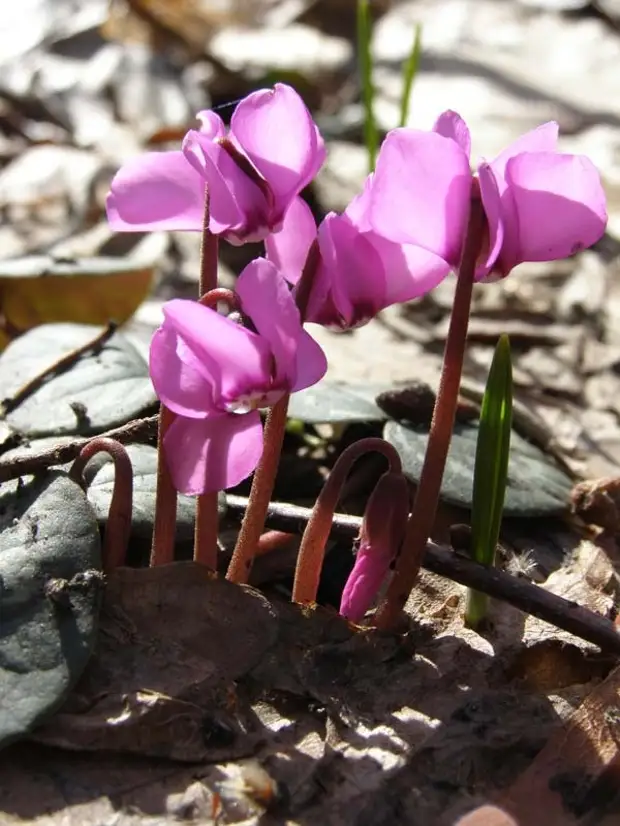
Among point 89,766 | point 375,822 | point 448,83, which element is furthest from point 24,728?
point 448,83

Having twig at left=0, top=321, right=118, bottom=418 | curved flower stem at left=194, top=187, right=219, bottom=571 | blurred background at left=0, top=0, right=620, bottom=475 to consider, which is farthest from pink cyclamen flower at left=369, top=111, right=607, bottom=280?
blurred background at left=0, top=0, right=620, bottom=475

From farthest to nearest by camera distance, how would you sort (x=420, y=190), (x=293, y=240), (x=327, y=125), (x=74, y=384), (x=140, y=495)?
(x=327, y=125) < (x=74, y=384) < (x=140, y=495) < (x=293, y=240) < (x=420, y=190)

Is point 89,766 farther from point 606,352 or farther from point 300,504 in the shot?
point 606,352

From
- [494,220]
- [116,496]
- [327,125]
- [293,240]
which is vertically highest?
[494,220]

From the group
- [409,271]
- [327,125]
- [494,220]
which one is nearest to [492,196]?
[494,220]

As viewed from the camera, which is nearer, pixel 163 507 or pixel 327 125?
pixel 163 507

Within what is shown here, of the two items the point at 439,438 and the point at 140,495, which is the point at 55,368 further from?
the point at 439,438

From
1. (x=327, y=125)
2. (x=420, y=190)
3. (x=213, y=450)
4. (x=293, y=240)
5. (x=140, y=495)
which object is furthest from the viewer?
(x=327, y=125)

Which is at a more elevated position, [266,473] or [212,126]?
[212,126]
